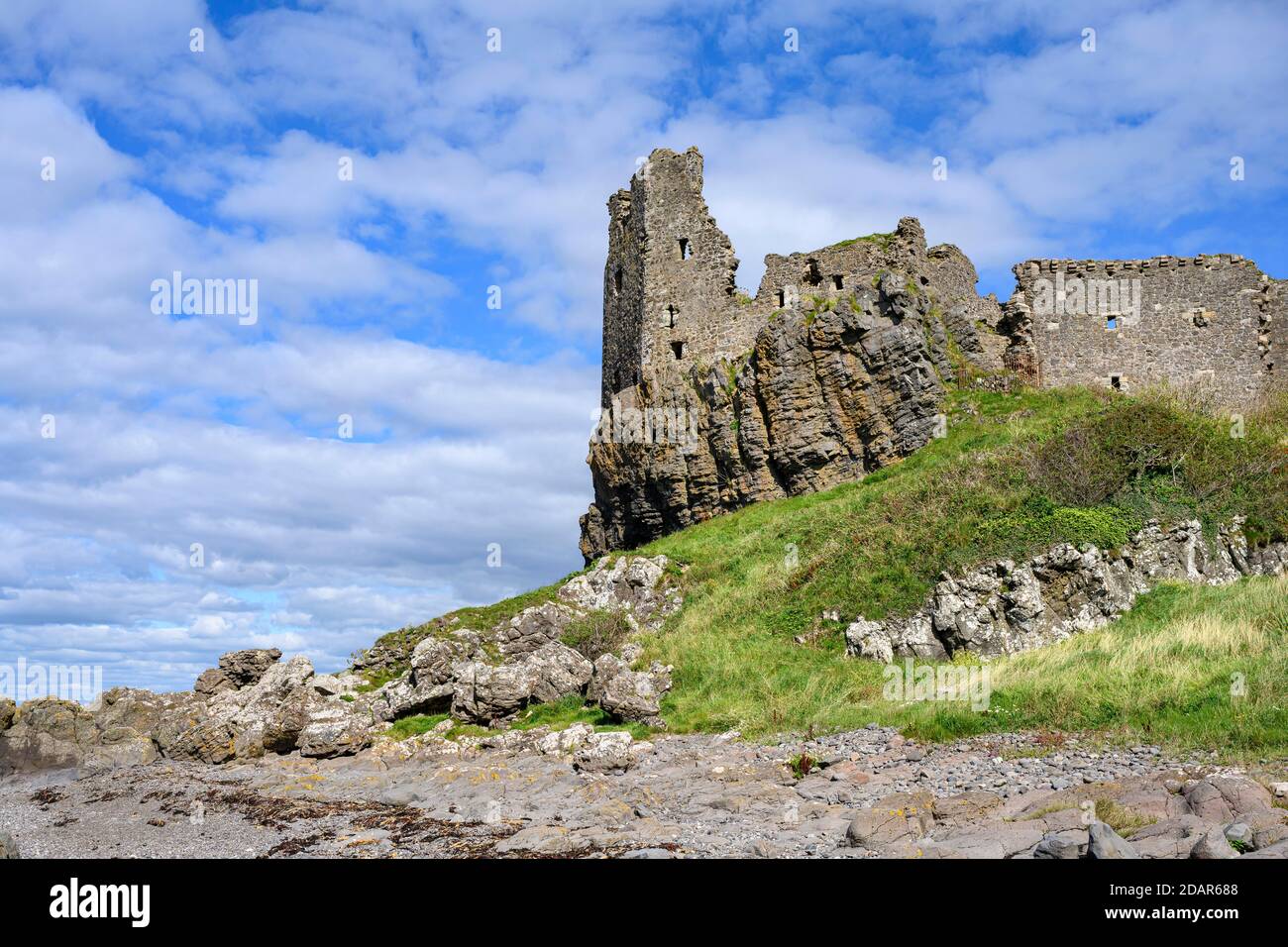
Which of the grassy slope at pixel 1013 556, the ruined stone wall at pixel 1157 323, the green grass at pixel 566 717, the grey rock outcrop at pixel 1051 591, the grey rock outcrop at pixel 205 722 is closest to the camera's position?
the grassy slope at pixel 1013 556

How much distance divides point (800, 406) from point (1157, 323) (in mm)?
14671

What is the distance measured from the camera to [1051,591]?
20.9 m

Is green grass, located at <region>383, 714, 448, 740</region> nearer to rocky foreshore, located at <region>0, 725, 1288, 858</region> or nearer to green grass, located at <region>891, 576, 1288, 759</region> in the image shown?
rocky foreshore, located at <region>0, 725, 1288, 858</region>

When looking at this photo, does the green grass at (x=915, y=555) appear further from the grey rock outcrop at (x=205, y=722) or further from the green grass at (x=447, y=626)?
the grey rock outcrop at (x=205, y=722)

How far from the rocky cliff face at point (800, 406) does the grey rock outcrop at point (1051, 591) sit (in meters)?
12.3

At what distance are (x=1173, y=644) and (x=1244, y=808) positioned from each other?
756 cm

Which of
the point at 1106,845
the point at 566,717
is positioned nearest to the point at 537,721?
the point at 566,717

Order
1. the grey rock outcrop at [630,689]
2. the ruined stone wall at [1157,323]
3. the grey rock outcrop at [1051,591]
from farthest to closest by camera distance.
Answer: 1. the ruined stone wall at [1157,323]
2. the grey rock outcrop at [1051,591]
3. the grey rock outcrop at [630,689]

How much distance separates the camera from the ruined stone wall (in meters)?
35.6

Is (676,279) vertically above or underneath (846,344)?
above

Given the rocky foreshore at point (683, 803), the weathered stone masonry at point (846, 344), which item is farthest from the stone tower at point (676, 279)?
the rocky foreshore at point (683, 803)

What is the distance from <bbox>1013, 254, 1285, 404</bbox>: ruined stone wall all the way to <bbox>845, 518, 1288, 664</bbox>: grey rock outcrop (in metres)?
15.7

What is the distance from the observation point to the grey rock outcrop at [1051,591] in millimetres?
20422

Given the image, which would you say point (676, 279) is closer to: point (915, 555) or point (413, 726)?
point (915, 555)
